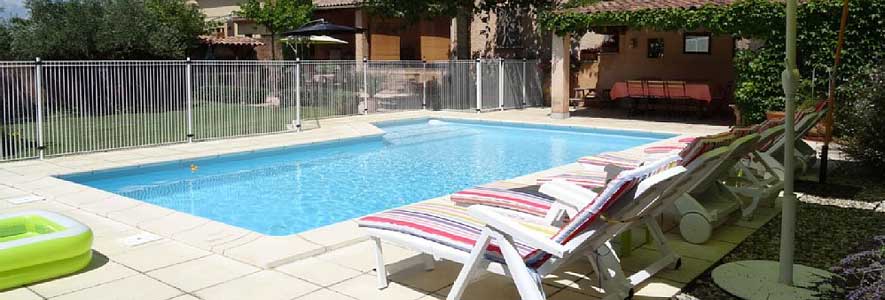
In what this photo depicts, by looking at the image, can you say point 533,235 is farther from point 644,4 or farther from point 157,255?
point 644,4

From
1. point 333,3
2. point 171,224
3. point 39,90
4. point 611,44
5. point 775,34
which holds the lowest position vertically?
point 171,224

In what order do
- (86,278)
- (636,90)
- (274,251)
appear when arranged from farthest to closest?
(636,90) < (274,251) < (86,278)

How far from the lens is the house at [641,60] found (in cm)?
1711

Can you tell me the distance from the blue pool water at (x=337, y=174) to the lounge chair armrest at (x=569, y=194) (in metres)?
3.78

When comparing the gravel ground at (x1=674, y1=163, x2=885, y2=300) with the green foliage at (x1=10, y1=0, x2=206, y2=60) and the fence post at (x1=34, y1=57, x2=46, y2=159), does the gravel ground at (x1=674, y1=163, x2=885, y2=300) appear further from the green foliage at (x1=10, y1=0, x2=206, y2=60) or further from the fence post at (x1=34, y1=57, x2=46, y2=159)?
the green foliage at (x1=10, y1=0, x2=206, y2=60)

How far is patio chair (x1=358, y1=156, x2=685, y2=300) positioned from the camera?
3314 mm

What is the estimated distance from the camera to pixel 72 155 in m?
10.6

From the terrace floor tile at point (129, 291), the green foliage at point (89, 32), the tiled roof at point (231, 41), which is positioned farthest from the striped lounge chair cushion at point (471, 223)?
the tiled roof at point (231, 41)

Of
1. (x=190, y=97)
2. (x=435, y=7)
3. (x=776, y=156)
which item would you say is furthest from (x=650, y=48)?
(x=776, y=156)

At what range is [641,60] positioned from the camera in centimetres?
1936

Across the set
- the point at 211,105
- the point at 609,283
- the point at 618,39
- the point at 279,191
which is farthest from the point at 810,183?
the point at 618,39

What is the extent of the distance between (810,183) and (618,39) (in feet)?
40.9

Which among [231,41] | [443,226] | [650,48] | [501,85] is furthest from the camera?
[231,41]

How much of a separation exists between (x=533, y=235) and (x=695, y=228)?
2439 mm
